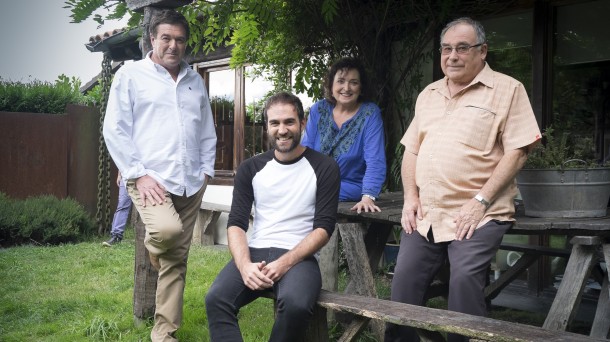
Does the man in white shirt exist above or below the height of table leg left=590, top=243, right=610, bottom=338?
above

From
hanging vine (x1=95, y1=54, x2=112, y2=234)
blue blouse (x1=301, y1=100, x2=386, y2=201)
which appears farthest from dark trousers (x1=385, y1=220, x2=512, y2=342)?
hanging vine (x1=95, y1=54, x2=112, y2=234)

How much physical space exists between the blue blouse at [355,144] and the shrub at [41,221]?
6519 millimetres

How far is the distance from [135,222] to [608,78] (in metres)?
3.75

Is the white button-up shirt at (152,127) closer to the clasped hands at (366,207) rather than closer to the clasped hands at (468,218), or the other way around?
the clasped hands at (366,207)

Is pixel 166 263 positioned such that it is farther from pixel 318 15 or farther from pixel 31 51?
pixel 318 15

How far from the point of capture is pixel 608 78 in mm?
5348

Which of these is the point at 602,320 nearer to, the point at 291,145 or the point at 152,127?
the point at 291,145

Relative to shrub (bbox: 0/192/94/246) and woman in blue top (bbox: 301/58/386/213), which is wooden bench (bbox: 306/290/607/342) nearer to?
woman in blue top (bbox: 301/58/386/213)

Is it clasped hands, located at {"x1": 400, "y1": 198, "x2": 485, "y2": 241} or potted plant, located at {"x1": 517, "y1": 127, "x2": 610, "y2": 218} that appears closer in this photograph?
A: clasped hands, located at {"x1": 400, "y1": 198, "x2": 485, "y2": 241}

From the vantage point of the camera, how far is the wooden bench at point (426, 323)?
2.63 m

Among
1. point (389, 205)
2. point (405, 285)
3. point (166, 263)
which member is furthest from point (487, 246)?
point (166, 263)

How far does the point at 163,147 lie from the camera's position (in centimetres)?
402

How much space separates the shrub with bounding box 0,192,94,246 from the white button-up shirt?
248 inches

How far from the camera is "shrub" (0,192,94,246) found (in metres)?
9.58
